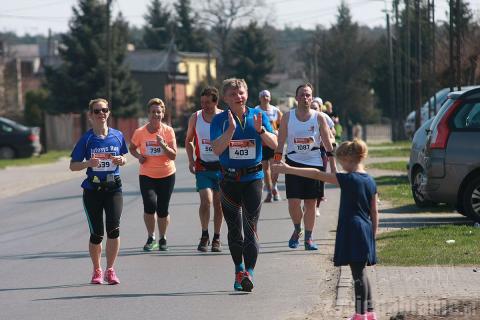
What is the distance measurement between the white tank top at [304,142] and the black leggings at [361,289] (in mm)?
4611

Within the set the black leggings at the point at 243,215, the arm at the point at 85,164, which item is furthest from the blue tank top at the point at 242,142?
the arm at the point at 85,164

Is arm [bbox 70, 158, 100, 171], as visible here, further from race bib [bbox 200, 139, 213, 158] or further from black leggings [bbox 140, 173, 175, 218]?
race bib [bbox 200, 139, 213, 158]

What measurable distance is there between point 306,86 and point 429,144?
107 inches

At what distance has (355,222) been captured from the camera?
8.15 meters

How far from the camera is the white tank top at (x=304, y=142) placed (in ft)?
41.7

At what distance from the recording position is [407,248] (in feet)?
39.2

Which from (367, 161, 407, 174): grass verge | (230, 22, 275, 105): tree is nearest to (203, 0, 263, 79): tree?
(230, 22, 275, 105): tree

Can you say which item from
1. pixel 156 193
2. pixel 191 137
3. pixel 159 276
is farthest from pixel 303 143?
pixel 159 276

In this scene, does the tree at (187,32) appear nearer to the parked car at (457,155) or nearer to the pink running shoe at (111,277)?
the parked car at (457,155)

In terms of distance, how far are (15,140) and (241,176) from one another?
110 feet

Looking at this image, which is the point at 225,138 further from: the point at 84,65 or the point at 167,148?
the point at 84,65

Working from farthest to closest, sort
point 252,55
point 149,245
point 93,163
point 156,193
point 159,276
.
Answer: point 252,55 < point 149,245 < point 156,193 < point 159,276 < point 93,163

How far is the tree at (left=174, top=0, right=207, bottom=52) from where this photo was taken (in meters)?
121

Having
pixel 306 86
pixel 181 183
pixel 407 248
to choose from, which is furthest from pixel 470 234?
pixel 181 183
